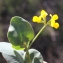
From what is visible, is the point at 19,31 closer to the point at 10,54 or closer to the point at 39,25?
the point at 10,54

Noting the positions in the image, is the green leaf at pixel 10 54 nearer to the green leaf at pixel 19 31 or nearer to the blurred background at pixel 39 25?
the green leaf at pixel 19 31

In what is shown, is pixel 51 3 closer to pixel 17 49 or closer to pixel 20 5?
pixel 20 5

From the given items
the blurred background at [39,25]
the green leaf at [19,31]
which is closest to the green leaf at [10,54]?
the green leaf at [19,31]

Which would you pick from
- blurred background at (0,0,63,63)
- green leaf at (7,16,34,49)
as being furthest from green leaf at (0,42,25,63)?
blurred background at (0,0,63,63)

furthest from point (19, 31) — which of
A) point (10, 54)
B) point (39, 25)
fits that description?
point (39, 25)

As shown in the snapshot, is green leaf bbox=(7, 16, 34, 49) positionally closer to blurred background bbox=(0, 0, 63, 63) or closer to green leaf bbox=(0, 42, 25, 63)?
green leaf bbox=(0, 42, 25, 63)

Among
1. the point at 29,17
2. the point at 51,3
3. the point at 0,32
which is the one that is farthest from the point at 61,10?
the point at 0,32
